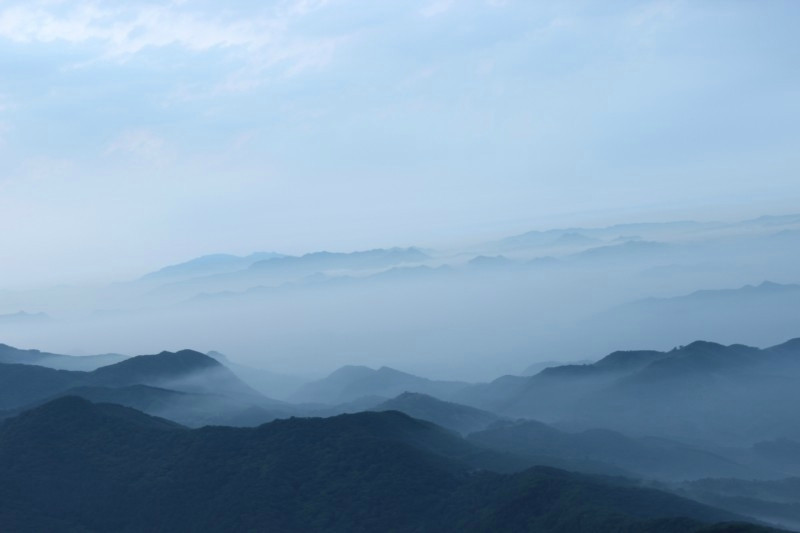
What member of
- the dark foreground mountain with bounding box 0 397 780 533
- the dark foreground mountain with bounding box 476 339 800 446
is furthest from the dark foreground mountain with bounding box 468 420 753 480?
the dark foreground mountain with bounding box 0 397 780 533

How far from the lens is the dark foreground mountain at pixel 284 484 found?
164 ft

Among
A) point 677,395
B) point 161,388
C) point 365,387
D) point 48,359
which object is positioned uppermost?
point 48,359

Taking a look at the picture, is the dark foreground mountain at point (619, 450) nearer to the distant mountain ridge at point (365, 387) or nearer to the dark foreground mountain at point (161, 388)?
the dark foreground mountain at point (161, 388)

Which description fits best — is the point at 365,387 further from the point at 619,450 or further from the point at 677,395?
the point at 619,450

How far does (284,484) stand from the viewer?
56406 millimetres

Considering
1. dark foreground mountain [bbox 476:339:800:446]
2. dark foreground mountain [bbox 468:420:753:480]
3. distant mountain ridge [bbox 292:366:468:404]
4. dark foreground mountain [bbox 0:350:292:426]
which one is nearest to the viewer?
dark foreground mountain [bbox 468:420:753:480]

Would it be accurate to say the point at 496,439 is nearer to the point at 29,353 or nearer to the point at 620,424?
the point at 620,424

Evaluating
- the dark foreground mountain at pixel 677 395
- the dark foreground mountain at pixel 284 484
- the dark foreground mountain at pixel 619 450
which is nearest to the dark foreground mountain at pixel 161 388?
the dark foreground mountain at pixel 284 484

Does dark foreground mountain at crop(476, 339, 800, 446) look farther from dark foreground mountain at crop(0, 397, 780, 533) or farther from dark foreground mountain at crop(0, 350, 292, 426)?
dark foreground mountain at crop(0, 397, 780, 533)

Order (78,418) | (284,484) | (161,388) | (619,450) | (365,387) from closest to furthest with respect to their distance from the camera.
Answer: (284,484), (78,418), (619,450), (161,388), (365,387)

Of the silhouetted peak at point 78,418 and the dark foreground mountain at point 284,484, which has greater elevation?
the silhouetted peak at point 78,418

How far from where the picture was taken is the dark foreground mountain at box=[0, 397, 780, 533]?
164ft

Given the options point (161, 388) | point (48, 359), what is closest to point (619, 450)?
point (161, 388)

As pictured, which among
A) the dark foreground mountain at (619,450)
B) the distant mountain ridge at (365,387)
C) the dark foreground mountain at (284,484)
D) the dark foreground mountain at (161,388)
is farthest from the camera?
the distant mountain ridge at (365,387)
